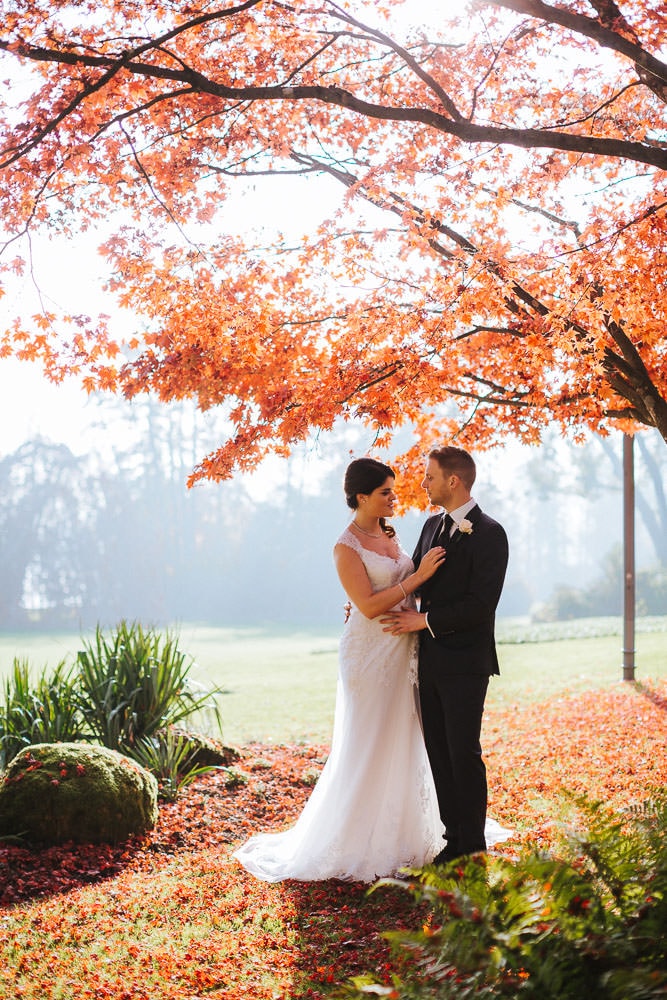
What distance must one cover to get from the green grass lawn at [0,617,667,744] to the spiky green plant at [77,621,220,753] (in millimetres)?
655

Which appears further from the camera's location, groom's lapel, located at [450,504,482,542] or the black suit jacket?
groom's lapel, located at [450,504,482,542]

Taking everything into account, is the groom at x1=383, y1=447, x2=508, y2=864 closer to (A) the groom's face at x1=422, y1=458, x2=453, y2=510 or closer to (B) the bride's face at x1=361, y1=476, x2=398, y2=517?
(A) the groom's face at x1=422, y1=458, x2=453, y2=510

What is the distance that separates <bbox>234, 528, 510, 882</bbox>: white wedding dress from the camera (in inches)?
206

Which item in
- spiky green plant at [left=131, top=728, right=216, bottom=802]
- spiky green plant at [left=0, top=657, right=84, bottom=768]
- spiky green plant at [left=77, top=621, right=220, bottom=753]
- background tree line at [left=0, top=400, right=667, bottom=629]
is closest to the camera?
spiky green plant at [left=131, top=728, right=216, bottom=802]

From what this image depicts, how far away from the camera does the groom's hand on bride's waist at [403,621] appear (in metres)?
5.02

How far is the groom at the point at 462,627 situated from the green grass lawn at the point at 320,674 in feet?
15.7

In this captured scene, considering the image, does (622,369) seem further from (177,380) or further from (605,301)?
(177,380)

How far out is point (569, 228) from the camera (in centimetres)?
797

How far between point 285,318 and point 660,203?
2.97m

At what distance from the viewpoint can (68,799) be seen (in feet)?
20.3

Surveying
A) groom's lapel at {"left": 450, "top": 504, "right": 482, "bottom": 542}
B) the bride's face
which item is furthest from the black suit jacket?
the bride's face

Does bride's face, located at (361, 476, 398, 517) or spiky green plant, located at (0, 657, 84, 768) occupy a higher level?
bride's face, located at (361, 476, 398, 517)

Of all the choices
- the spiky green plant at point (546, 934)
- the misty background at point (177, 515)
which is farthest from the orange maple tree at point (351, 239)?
the misty background at point (177, 515)

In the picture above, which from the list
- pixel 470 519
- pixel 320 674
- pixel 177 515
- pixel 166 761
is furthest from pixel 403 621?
pixel 177 515
